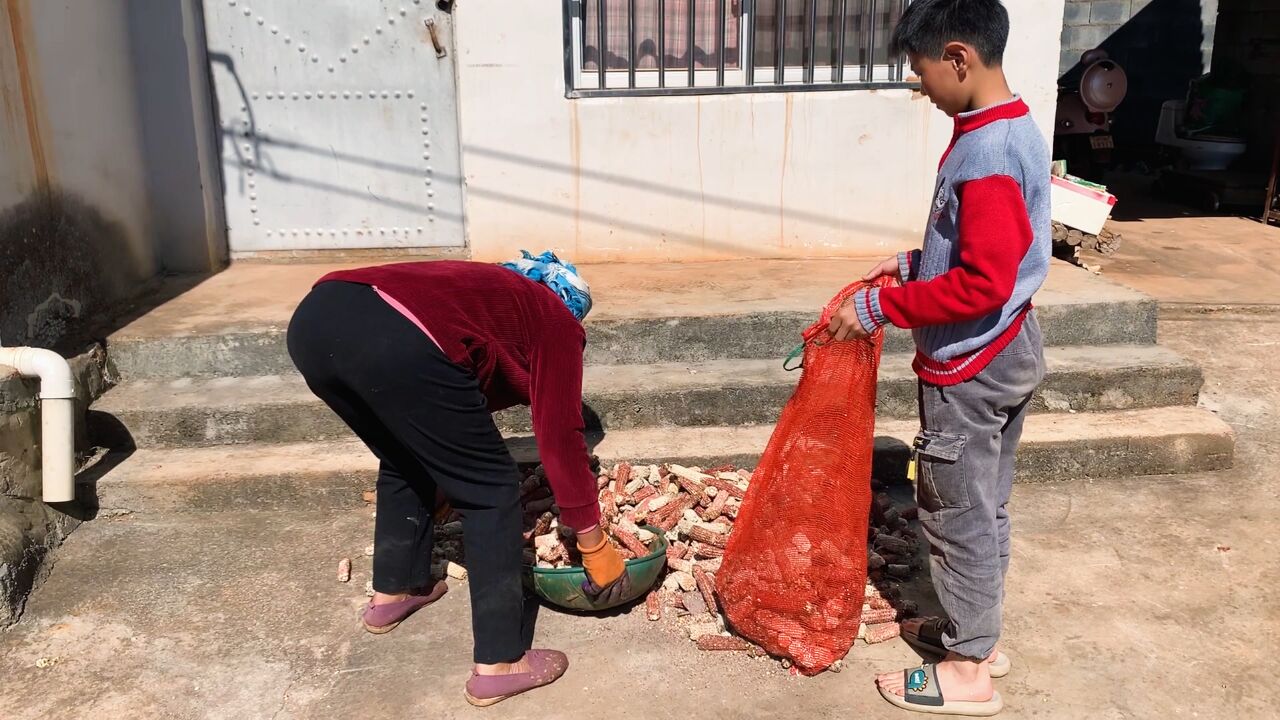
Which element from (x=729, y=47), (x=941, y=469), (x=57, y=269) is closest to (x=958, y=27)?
(x=941, y=469)

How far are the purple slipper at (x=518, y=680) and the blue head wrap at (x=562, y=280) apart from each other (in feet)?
3.70

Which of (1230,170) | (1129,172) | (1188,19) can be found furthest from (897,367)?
(1188,19)

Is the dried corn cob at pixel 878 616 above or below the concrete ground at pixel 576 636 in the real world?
above

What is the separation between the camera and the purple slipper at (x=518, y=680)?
3207mm

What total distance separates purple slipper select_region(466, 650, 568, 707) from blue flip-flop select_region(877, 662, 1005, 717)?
1.07 meters

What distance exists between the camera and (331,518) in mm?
4500

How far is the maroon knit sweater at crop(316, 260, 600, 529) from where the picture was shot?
2.98 metres

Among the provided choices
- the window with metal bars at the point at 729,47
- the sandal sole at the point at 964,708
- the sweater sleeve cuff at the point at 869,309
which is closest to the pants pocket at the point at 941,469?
the sweater sleeve cuff at the point at 869,309

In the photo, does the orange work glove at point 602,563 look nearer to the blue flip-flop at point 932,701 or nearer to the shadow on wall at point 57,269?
the blue flip-flop at point 932,701

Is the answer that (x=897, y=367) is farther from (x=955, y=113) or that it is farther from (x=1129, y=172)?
(x=1129, y=172)

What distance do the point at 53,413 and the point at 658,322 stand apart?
2744 mm

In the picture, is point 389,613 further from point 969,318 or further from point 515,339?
point 969,318

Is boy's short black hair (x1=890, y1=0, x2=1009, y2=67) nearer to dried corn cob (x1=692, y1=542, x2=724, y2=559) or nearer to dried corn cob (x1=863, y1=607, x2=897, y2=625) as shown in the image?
dried corn cob (x1=863, y1=607, x2=897, y2=625)

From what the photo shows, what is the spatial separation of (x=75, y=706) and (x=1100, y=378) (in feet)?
14.9
